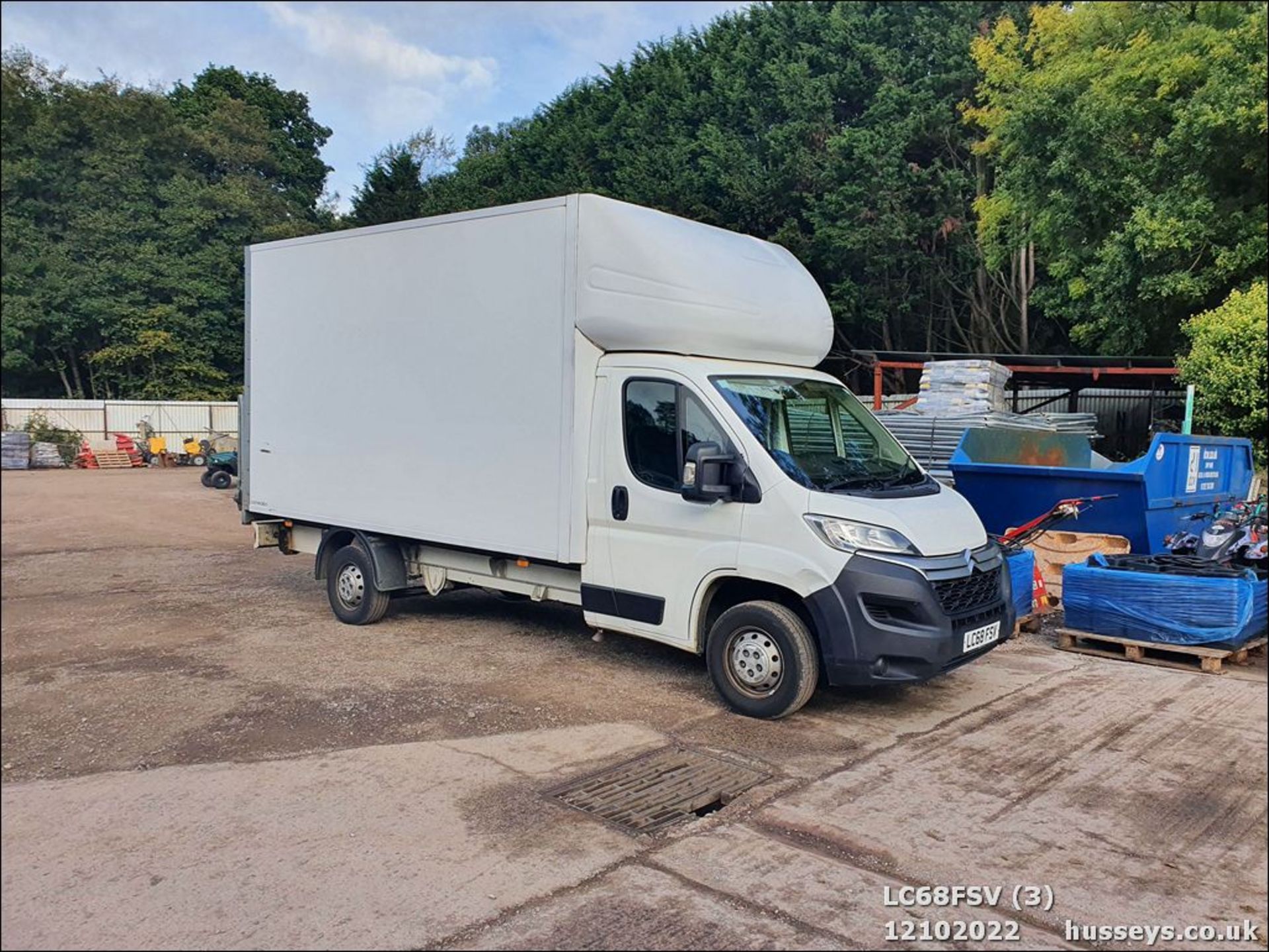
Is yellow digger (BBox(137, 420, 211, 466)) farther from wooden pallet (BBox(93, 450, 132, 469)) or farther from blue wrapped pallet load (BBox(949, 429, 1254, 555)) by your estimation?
blue wrapped pallet load (BBox(949, 429, 1254, 555))

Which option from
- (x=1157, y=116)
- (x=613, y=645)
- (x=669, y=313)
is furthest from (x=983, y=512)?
(x=1157, y=116)

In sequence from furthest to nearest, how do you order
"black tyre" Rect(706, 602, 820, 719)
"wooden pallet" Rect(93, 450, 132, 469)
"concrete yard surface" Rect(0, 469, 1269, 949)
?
"wooden pallet" Rect(93, 450, 132, 469), "black tyre" Rect(706, 602, 820, 719), "concrete yard surface" Rect(0, 469, 1269, 949)

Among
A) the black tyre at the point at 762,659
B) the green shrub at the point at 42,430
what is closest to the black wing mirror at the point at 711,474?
the black tyre at the point at 762,659

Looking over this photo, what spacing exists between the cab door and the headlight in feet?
2.05

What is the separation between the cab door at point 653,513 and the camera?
6094mm

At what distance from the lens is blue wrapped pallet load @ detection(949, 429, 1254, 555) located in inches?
349

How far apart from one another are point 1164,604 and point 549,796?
5.27 meters

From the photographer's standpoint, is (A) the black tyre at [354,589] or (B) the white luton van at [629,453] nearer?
(B) the white luton van at [629,453]

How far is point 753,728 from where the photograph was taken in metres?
5.78

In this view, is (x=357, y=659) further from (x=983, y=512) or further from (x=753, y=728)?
(x=983, y=512)

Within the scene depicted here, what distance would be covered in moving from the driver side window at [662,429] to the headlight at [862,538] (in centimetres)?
97

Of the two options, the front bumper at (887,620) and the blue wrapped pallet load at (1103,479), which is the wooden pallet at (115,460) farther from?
the front bumper at (887,620)

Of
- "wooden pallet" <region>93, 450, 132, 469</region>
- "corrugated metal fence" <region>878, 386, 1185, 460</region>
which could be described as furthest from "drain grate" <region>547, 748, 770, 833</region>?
"wooden pallet" <region>93, 450, 132, 469</region>

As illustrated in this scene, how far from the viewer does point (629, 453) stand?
6469mm
